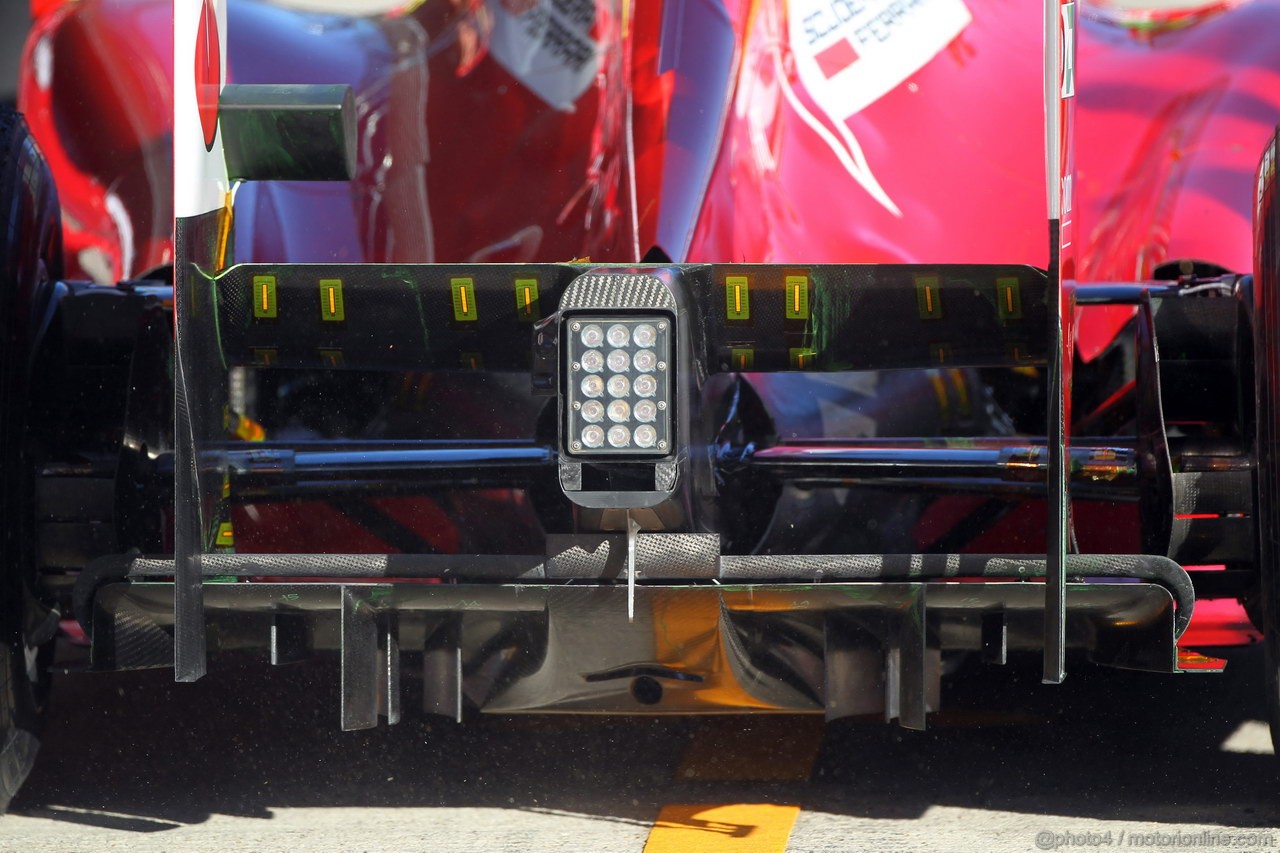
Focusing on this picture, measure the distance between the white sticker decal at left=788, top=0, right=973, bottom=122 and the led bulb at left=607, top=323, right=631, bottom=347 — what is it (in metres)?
0.92

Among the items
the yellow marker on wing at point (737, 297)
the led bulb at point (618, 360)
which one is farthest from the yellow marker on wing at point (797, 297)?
the led bulb at point (618, 360)

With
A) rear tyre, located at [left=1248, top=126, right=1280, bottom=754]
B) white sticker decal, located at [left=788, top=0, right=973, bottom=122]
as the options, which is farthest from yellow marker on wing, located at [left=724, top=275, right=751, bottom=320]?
rear tyre, located at [left=1248, top=126, right=1280, bottom=754]

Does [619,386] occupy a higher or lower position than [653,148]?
lower

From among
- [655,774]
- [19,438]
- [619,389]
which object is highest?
[619,389]

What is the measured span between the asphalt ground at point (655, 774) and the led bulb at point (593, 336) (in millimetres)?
1213

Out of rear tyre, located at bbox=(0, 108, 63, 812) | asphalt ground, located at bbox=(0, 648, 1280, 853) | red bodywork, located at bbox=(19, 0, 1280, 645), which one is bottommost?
asphalt ground, located at bbox=(0, 648, 1280, 853)

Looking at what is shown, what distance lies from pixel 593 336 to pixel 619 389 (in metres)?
0.10

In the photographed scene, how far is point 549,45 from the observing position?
3250 mm

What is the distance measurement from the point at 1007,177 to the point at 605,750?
72.5 inches

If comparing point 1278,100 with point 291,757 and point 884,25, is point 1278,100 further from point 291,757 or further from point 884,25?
point 291,757

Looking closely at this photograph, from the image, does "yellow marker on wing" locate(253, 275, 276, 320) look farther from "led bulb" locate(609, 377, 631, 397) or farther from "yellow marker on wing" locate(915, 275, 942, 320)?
"yellow marker on wing" locate(915, 275, 942, 320)

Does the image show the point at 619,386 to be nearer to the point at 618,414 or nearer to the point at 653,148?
the point at 618,414

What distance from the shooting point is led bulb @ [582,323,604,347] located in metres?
2.55

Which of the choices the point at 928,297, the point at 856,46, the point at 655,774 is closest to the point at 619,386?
the point at 928,297
